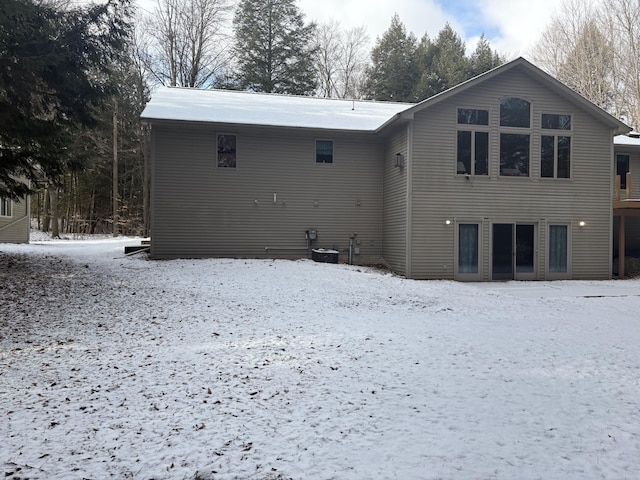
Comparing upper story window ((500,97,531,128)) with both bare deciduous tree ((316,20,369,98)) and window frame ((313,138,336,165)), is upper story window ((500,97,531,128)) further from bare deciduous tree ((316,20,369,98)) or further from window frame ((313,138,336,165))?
bare deciduous tree ((316,20,369,98))

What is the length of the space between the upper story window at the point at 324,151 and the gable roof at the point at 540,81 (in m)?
1.84

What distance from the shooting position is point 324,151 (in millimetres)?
14281

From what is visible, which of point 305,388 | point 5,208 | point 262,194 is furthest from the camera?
point 5,208

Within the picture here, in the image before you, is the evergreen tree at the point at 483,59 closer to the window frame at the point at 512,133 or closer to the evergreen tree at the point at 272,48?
the evergreen tree at the point at 272,48

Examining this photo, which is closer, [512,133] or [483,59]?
[512,133]

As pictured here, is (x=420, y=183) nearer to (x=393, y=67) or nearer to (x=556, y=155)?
(x=556, y=155)

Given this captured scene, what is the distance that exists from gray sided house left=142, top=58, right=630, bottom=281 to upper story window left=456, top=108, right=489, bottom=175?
34mm

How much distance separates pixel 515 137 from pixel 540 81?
190 cm

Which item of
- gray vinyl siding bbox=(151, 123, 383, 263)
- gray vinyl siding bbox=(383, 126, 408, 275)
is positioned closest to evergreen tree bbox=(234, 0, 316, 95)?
gray vinyl siding bbox=(151, 123, 383, 263)

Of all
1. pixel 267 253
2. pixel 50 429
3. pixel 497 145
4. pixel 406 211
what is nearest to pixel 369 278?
pixel 406 211

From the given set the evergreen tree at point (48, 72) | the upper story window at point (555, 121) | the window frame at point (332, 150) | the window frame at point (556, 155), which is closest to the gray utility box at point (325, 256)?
the window frame at point (332, 150)

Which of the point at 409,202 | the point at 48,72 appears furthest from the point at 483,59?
the point at 48,72

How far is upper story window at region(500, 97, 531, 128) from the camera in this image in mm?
13203

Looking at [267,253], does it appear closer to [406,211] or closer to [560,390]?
[406,211]
